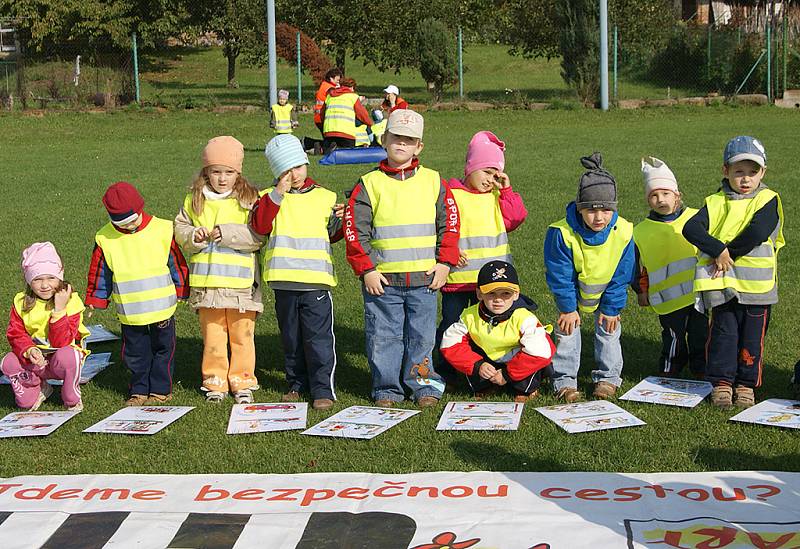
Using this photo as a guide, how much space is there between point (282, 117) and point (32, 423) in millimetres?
16321

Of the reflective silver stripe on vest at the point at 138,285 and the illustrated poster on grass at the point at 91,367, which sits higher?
the reflective silver stripe on vest at the point at 138,285

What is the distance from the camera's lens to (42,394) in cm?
676

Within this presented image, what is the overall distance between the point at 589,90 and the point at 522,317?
78.6 ft

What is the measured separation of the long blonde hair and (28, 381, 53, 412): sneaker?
1537mm

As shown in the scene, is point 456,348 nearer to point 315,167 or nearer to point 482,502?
point 482,502

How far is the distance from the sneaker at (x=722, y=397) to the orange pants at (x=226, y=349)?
2.84m

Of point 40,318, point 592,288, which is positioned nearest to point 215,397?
point 40,318

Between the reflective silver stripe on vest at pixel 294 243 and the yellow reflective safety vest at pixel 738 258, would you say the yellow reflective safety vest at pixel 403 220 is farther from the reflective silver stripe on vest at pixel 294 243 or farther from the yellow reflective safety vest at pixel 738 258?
the yellow reflective safety vest at pixel 738 258

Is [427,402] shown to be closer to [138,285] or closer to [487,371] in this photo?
[487,371]

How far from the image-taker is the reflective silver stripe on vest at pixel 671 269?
270 inches

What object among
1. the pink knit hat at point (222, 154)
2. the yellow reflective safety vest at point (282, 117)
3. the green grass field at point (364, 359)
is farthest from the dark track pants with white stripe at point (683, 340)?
the yellow reflective safety vest at point (282, 117)

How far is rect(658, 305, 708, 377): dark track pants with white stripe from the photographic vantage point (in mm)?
6945

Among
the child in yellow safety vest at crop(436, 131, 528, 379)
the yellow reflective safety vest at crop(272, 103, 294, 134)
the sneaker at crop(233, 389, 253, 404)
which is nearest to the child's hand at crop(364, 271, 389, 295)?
the child in yellow safety vest at crop(436, 131, 528, 379)

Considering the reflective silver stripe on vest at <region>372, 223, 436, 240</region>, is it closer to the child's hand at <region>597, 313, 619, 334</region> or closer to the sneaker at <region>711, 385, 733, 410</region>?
the child's hand at <region>597, 313, 619, 334</region>
